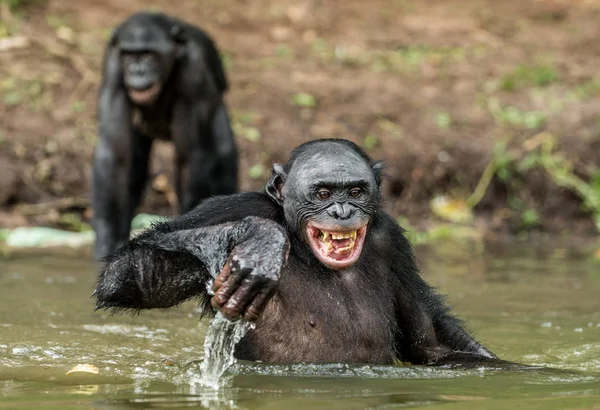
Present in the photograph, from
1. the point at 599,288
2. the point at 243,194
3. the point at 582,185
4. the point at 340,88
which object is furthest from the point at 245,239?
the point at 340,88

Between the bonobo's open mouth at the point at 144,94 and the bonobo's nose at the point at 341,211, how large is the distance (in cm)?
667

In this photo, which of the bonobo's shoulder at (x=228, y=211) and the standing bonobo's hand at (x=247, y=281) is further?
the bonobo's shoulder at (x=228, y=211)

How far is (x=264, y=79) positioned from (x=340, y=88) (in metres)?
1.38

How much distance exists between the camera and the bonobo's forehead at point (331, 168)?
22.8 feet

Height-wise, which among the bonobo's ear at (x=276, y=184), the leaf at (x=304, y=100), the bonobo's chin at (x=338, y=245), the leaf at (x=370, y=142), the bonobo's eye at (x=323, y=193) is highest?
the leaf at (x=304, y=100)

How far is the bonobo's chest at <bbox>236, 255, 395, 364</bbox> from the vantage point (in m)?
7.06

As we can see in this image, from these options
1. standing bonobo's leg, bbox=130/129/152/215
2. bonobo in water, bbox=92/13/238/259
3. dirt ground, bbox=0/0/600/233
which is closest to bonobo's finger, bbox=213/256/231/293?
bonobo in water, bbox=92/13/238/259

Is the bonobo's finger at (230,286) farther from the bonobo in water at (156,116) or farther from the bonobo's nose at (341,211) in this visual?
the bonobo in water at (156,116)

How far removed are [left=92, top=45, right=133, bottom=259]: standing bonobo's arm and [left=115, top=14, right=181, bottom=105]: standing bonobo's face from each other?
15 centimetres

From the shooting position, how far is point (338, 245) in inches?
273

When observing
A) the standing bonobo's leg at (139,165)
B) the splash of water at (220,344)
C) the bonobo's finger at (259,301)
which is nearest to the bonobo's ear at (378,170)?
the splash of water at (220,344)

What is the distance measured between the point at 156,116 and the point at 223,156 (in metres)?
0.99

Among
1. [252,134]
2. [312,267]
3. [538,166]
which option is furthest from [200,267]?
[252,134]

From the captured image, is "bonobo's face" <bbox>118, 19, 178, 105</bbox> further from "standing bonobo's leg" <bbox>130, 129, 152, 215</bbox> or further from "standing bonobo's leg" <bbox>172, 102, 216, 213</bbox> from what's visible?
"standing bonobo's leg" <bbox>130, 129, 152, 215</bbox>
